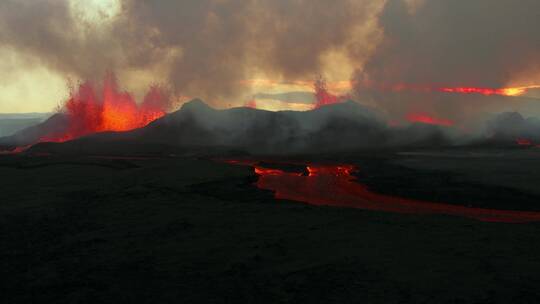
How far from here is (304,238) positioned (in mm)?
27906

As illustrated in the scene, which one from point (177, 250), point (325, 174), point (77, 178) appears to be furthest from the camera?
point (325, 174)

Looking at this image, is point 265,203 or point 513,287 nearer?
point 513,287

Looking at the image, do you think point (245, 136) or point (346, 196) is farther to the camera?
point (245, 136)

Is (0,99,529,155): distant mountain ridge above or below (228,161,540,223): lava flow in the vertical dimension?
above

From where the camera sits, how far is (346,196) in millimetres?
47438

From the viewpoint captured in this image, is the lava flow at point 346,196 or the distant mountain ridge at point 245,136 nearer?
the lava flow at point 346,196

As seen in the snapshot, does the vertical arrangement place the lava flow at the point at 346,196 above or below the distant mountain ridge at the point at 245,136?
below

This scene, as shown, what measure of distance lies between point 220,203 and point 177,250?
14.1 m

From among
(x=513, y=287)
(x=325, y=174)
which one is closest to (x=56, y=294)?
(x=513, y=287)

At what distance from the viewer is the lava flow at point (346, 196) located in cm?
3794

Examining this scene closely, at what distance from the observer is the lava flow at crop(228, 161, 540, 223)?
37938 mm

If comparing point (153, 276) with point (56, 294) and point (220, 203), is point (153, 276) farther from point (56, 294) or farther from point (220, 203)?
point (220, 203)

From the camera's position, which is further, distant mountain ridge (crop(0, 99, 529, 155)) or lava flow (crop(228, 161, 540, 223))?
distant mountain ridge (crop(0, 99, 529, 155))

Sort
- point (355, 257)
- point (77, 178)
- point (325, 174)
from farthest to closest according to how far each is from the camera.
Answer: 1. point (325, 174)
2. point (77, 178)
3. point (355, 257)
